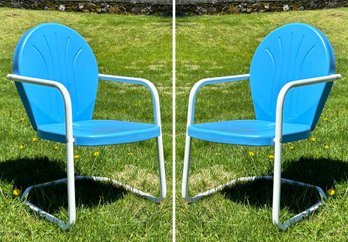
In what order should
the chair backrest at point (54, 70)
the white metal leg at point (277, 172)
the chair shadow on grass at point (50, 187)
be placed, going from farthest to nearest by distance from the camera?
the chair shadow on grass at point (50, 187)
the chair backrest at point (54, 70)
the white metal leg at point (277, 172)

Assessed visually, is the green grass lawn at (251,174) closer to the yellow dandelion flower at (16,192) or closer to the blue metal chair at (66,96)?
the blue metal chair at (66,96)

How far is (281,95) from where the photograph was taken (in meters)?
3.15

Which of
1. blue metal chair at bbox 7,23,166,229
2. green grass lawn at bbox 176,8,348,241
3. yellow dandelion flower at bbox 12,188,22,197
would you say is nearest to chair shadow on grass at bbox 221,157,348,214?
green grass lawn at bbox 176,8,348,241

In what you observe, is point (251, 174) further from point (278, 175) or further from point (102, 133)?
point (102, 133)

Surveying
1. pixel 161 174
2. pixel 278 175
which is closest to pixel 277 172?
pixel 278 175

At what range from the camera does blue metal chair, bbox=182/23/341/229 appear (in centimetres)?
317

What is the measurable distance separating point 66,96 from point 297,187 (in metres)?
1.43

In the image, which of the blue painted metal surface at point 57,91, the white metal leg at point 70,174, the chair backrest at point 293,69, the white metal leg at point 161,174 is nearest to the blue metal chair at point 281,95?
the chair backrest at point 293,69

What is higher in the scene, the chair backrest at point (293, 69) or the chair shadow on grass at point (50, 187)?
the chair backrest at point (293, 69)

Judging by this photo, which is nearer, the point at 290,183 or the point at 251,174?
the point at 290,183

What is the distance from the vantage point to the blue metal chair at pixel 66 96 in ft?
10.4

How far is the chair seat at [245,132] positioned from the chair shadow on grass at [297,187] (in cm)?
37

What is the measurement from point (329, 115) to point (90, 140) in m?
3.31

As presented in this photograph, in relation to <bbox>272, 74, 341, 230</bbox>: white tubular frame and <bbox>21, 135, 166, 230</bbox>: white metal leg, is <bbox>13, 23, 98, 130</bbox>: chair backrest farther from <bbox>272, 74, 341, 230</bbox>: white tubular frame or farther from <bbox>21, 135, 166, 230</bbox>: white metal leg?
<bbox>272, 74, 341, 230</bbox>: white tubular frame
